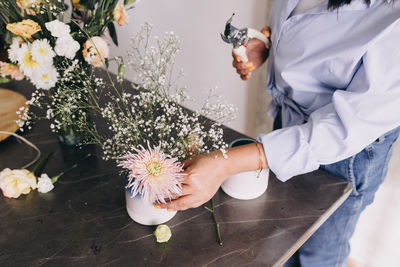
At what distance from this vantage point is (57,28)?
802mm

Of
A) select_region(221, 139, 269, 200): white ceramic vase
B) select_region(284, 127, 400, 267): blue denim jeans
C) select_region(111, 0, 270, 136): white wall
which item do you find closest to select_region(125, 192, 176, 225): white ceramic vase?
select_region(221, 139, 269, 200): white ceramic vase

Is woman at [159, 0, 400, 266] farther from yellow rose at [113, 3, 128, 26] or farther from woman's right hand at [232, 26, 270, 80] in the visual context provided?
yellow rose at [113, 3, 128, 26]

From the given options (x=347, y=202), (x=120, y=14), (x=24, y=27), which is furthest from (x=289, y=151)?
(x=24, y=27)

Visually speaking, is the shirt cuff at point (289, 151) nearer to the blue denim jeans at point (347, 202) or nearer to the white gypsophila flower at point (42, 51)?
the blue denim jeans at point (347, 202)

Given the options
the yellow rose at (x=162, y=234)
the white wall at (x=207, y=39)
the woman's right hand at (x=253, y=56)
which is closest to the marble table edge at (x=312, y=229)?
the yellow rose at (x=162, y=234)

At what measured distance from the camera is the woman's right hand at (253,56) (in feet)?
3.59

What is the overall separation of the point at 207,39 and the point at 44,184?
1204 mm

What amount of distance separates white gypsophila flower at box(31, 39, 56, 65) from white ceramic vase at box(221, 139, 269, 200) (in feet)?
1.84

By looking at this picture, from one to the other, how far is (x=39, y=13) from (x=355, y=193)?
1011mm

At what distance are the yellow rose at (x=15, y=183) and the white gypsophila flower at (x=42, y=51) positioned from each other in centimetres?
31

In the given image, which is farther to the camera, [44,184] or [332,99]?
[44,184]

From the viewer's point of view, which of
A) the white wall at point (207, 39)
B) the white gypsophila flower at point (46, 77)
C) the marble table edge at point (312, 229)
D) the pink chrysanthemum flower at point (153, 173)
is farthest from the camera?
the white wall at point (207, 39)

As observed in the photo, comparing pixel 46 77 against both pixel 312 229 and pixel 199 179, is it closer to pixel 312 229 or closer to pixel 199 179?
pixel 199 179

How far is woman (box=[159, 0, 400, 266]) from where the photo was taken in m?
0.71
